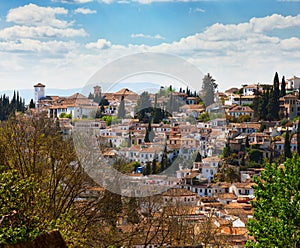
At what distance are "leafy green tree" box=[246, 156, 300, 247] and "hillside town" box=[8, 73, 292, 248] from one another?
73 centimetres

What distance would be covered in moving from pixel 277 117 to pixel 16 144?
31.4 meters

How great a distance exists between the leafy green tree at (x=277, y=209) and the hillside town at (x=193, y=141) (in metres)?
0.73

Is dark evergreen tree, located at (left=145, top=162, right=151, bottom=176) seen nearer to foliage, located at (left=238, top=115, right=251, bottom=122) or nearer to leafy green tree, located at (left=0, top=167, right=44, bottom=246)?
leafy green tree, located at (left=0, top=167, right=44, bottom=246)

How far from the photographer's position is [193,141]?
14289mm

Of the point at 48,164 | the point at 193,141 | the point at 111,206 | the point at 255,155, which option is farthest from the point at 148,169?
the point at 255,155

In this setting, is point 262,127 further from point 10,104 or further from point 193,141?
point 193,141

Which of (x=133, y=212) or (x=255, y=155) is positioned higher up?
(x=133, y=212)

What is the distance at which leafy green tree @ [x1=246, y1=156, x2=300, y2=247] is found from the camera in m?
4.75

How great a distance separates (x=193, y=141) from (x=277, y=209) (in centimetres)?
934

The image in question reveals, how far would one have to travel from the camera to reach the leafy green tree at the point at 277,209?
4.75m

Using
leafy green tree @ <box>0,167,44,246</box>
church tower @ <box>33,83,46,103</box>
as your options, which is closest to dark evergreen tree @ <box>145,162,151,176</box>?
leafy green tree @ <box>0,167,44,246</box>

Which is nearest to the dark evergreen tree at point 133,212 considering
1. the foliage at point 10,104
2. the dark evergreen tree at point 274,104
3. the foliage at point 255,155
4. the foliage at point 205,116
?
the foliage at point 205,116

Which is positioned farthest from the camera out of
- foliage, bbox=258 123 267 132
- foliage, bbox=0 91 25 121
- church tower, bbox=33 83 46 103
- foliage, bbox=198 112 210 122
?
→ church tower, bbox=33 83 46 103

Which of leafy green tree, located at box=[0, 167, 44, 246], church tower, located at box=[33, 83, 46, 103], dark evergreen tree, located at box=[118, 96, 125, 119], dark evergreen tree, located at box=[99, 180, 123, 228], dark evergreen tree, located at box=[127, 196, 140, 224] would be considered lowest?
dark evergreen tree, located at box=[127, 196, 140, 224]
